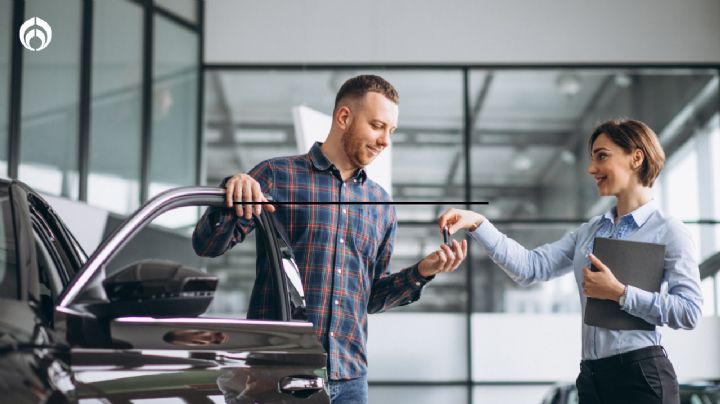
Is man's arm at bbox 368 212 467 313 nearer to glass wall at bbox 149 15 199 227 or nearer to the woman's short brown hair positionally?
the woman's short brown hair

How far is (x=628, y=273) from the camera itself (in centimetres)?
290

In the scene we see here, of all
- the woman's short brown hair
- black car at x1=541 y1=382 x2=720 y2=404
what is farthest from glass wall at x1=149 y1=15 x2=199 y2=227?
the woman's short brown hair

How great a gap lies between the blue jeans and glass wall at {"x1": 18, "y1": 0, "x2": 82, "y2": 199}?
192 inches

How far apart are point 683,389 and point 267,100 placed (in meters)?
4.77

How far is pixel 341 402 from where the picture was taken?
2.90m

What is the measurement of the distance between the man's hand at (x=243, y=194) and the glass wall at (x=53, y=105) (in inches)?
198

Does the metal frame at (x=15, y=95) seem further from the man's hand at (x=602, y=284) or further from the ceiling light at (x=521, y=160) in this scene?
the man's hand at (x=602, y=284)

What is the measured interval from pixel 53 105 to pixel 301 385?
5812mm

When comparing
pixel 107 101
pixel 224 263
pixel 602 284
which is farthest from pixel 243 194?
pixel 224 263

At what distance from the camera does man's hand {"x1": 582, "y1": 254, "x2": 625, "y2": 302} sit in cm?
283

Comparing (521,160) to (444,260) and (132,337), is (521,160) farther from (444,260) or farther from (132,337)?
(132,337)

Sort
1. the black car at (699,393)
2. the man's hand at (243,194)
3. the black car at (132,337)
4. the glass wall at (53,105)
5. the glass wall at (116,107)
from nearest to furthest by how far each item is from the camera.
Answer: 1. the black car at (132,337)
2. the man's hand at (243,194)
3. the black car at (699,393)
4. the glass wall at (53,105)
5. the glass wall at (116,107)

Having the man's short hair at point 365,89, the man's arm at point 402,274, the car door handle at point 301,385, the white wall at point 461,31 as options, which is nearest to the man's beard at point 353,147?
the man's short hair at point 365,89

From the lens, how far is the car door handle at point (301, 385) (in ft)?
7.35
